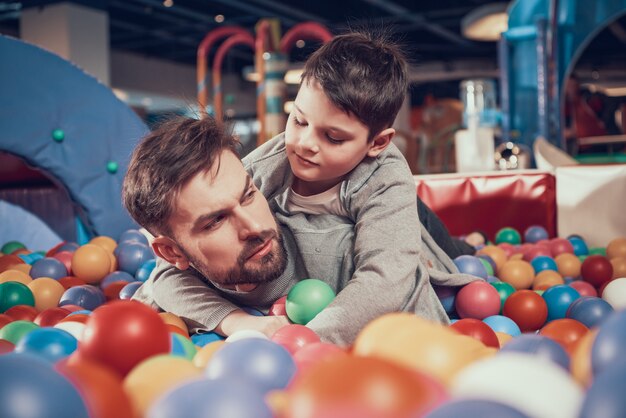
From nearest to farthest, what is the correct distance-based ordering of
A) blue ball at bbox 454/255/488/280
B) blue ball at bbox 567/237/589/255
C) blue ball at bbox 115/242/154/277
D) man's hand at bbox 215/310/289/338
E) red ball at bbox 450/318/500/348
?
red ball at bbox 450/318/500/348 → man's hand at bbox 215/310/289/338 → blue ball at bbox 454/255/488/280 → blue ball at bbox 115/242/154/277 → blue ball at bbox 567/237/589/255

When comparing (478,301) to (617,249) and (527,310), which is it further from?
(617,249)

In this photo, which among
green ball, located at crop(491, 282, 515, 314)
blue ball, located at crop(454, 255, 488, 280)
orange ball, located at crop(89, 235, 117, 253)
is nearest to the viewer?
green ball, located at crop(491, 282, 515, 314)

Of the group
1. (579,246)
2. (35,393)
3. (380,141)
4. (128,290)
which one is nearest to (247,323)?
(380,141)

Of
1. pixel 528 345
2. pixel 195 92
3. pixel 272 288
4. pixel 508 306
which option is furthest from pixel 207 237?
pixel 195 92

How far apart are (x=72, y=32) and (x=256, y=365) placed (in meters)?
6.41

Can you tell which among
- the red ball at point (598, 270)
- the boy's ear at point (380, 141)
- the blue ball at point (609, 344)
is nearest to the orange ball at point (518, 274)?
the red ball at point (598, 270)

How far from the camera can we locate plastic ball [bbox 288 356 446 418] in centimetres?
44

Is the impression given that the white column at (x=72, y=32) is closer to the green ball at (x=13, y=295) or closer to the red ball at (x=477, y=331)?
the green ball at (x=13, y=295)

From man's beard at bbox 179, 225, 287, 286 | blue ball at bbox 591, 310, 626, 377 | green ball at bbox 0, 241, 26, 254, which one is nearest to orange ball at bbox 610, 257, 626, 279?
man's beard at bbox 179, 225, 287, 286

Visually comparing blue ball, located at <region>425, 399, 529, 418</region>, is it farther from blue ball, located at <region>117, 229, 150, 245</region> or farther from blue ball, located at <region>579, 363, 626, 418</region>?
blue ball, located at <region>117, 229, 150, 245</region>

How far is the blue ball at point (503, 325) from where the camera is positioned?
1222 millimetres

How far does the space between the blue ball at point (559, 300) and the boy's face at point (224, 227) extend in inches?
25.1

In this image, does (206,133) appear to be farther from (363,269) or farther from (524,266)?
(524,266)

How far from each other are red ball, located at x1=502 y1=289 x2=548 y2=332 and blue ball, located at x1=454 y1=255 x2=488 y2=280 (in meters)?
0.22
